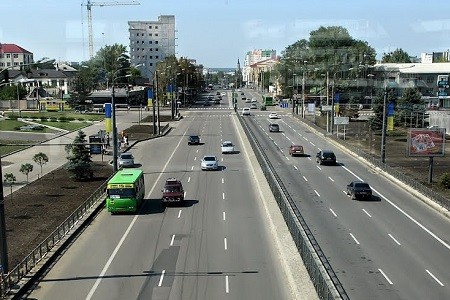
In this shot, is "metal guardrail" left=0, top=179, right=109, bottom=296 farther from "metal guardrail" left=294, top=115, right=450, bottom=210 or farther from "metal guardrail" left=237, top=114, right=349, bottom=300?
"metal guardrail" left=294, top=115, right=450, bottom=210

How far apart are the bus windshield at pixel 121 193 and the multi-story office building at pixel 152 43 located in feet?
257

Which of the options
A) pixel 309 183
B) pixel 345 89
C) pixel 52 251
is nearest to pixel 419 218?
pixel 309 183

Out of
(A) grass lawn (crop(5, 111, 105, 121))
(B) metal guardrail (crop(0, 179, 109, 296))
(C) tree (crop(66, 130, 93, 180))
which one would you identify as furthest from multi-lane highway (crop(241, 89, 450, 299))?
(A) grass lawn (crop(5, 111, 105, 121))

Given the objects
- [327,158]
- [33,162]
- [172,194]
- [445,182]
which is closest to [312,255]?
[172,194]

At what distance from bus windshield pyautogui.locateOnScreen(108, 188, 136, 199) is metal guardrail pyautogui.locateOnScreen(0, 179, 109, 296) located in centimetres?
120

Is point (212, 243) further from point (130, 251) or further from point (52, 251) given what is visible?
point (52, 251)

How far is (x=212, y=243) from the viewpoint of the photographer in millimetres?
18031

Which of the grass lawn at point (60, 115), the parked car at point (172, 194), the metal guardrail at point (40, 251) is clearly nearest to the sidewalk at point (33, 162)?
the metal guardrail at point (40, 251)

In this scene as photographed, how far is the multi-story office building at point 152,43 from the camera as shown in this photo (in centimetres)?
10256

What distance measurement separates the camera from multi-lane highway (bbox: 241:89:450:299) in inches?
568

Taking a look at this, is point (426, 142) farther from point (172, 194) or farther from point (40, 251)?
point (40, 251)

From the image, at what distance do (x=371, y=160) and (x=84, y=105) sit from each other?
5384 cm

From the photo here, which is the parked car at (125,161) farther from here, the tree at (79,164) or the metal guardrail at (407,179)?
the metal guardrail at (407,179)

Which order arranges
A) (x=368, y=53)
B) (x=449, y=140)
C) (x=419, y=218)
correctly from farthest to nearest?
(x=368, y=53), (x=449, y=140), (x=419, y=218)
